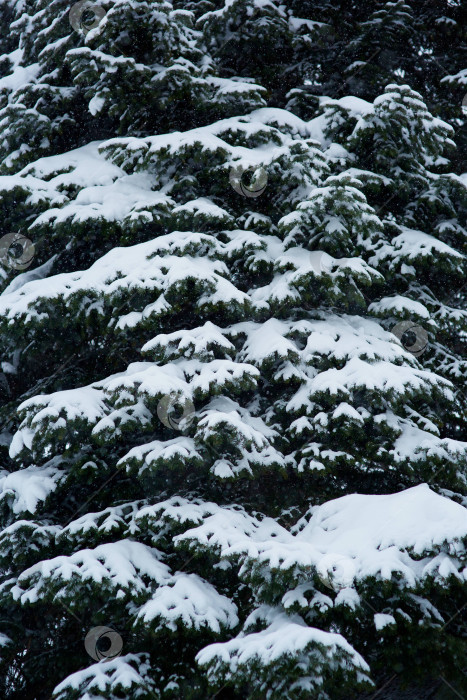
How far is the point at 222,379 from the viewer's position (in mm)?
4758

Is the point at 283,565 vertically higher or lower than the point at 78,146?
lower

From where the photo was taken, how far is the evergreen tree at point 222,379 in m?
3.84

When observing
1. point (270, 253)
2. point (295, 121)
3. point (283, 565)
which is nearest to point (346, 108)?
point (295, 121)

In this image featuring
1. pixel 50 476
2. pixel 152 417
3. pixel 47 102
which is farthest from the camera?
pixel 47 102

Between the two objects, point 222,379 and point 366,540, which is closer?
point 366,540

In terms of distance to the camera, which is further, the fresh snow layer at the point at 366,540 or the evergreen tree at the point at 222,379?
the evergreen tree at the point at 222,379

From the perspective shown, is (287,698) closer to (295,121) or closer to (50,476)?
(50,476)

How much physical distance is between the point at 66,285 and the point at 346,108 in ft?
11.4

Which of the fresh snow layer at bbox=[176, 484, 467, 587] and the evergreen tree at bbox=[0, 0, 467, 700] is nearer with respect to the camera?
the fresh snow layer at bbox=[176, 484, 467, 587]

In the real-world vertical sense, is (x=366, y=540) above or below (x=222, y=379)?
below

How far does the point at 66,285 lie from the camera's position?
5.64m

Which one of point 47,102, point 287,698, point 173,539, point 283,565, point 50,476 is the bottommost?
point 50,476

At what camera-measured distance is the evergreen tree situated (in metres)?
3.84

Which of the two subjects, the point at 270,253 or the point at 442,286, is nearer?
the point at 270,253
